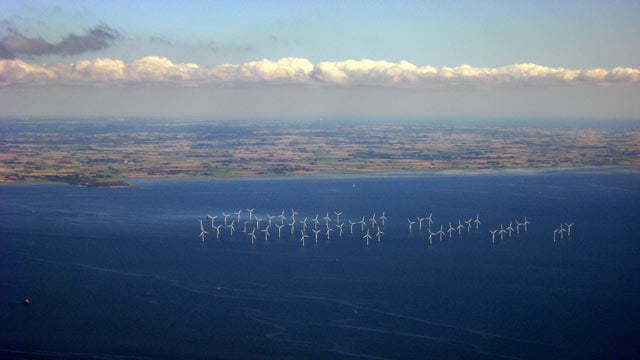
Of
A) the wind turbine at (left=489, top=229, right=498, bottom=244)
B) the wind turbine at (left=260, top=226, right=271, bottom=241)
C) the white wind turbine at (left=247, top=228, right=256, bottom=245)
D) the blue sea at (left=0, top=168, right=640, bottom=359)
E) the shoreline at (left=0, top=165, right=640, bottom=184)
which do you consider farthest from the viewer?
the shoreline at (left=0, top=165, right=640, bottom=184)

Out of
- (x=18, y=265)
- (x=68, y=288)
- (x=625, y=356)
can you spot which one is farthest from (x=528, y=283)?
(x=18, y=265)

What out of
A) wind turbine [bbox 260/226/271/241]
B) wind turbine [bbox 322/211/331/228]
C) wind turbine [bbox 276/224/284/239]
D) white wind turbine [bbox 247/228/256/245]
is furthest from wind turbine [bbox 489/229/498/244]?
white wind turbine [bbox 247/228/256/245]

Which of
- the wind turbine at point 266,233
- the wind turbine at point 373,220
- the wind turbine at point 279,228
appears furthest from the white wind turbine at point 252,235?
the wind turbine at point 373,220

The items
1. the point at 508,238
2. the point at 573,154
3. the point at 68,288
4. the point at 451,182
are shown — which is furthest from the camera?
the point at 573,154

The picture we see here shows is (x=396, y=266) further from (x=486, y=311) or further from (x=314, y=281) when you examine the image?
(x=486, y=311)

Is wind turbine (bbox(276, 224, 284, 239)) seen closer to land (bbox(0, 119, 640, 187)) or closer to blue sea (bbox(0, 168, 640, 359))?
blue sea (bbox(0, 168, 640, 359))

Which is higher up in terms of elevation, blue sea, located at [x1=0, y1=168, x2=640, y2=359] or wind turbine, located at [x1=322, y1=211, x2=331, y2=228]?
wind turbine, located at [x1=322, y1=211, x2=331, y2=228]

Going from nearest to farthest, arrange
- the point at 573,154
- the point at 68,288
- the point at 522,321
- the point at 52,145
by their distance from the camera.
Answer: the point at 522,321
the point at 68,288
the point at 573,154
the point at 52,145

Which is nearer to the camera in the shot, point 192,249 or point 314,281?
point 314,281

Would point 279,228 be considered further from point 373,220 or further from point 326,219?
point 373,220
